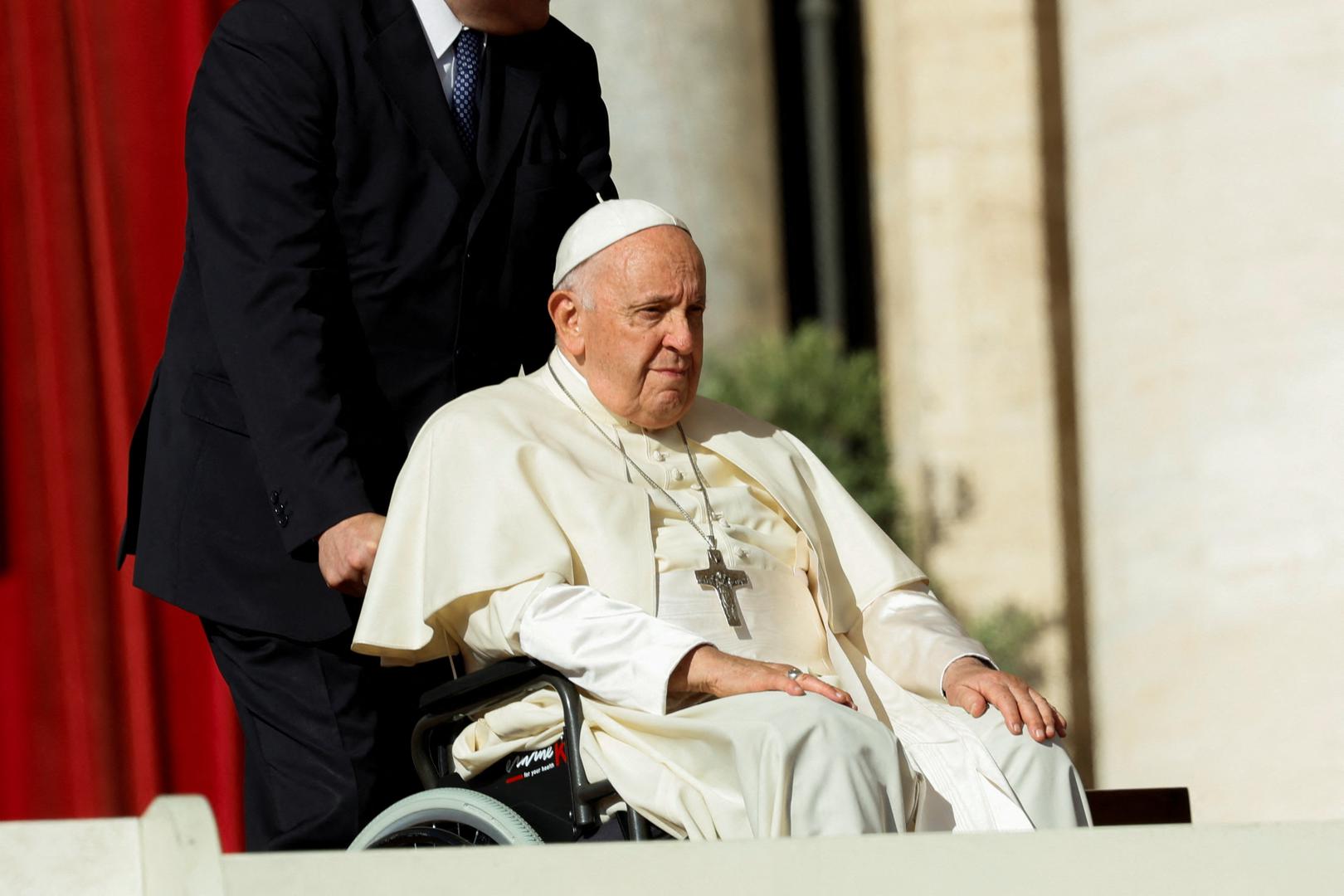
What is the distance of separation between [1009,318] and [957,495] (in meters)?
0.66

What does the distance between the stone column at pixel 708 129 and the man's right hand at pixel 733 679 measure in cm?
419

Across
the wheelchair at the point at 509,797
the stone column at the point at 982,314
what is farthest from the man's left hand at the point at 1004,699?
the stone column at the point at 982,314

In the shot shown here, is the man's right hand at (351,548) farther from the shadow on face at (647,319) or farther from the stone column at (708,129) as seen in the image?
the stone column at (708,129)

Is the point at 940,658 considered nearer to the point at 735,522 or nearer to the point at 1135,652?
the point at 735,522

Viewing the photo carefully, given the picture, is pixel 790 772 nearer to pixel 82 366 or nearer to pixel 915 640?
pixel 915 640

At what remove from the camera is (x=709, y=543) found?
10.1 feet

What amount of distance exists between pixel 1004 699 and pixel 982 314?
430cm

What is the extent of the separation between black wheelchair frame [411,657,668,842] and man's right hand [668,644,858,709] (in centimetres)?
16

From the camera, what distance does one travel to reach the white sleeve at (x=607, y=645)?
2721 mm

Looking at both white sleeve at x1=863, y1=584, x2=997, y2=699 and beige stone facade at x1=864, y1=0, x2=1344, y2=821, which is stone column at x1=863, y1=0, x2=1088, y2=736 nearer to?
beige stone facade at x1=864, y1=0, x2=1344, y2=821

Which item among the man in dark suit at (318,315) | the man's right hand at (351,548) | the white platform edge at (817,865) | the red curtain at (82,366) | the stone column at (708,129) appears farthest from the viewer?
the stone column at (708,129)

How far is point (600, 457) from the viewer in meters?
3.19

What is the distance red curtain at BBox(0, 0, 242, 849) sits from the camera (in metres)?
4.87

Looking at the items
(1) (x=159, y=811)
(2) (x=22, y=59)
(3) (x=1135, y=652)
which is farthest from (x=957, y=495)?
(1) (x=159, y=811)
